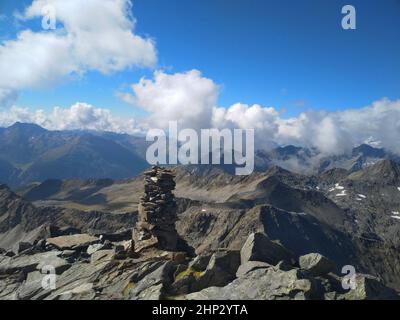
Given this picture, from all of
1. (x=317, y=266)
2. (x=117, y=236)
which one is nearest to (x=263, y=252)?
(x=317, y=266)

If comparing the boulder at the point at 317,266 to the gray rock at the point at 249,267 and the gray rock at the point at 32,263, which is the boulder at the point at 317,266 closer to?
the gray rock at the point at 249,267

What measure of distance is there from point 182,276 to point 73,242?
27812mm

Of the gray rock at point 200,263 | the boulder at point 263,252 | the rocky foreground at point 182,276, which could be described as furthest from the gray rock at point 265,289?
the boulder at point 263,252

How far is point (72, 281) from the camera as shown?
40438 millimetres

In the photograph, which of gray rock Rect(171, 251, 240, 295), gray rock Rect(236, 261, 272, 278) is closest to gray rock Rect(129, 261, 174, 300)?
gray rock Rect(171, 251, 240, 295)

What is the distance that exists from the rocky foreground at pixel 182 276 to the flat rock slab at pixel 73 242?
9.75 feet

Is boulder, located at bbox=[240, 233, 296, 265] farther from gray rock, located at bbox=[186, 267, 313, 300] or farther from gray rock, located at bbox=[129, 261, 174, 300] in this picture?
gray rock, located at bbox=[129, 261, 174, 300]

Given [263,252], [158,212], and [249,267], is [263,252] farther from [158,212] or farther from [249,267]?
[158,212]

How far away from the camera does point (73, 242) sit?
186 ft

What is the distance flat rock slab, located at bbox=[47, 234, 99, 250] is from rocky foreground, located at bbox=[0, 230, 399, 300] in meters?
2.97

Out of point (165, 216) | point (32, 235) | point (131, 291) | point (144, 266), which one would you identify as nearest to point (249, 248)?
point (144, 266)
